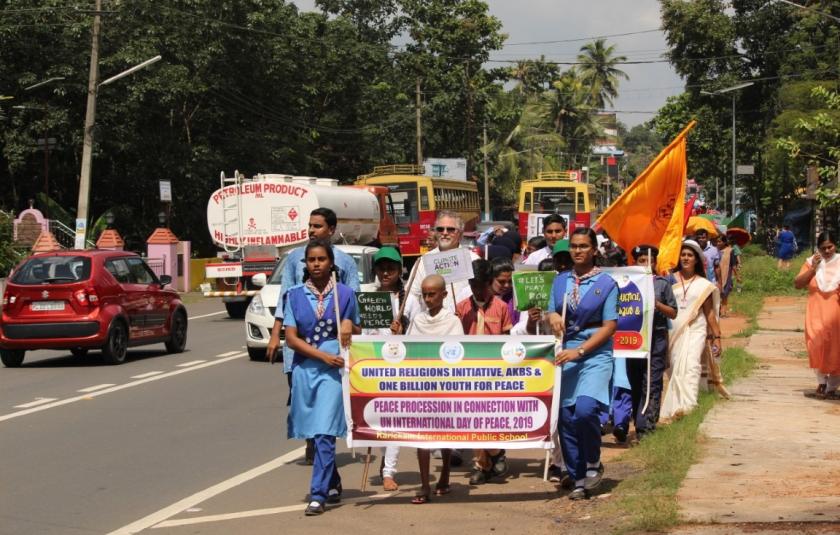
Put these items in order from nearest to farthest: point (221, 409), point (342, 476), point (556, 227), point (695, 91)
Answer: point (342, 476) → point (556, 227) → point (221, 409) → point (695, 91)

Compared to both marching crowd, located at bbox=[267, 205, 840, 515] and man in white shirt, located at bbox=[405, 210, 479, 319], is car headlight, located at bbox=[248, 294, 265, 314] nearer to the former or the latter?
marching crowd, located at bbox=[267, 205, 840, 515]

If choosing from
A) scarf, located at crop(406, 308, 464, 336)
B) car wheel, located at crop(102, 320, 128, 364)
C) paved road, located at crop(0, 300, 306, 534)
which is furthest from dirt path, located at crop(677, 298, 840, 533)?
car wheel, located at crop(102, 320, 128, 364)

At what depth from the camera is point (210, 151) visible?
4734cm

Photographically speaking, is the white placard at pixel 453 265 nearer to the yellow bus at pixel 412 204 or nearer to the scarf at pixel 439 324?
the scarf at pixel 439 324

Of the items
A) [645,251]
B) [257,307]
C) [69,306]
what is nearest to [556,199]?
[257,307]

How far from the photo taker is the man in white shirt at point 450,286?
902 cm

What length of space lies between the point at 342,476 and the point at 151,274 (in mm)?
10333

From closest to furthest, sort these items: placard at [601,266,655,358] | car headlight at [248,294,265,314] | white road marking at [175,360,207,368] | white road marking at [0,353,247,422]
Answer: placard at [601,266,655,358] → white road marking at [0,353,247,422] → white road marking at [175,360,207,368] → car headlight at [248,294,265,314]

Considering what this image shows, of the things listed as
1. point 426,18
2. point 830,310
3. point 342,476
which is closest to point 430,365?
point 342,476

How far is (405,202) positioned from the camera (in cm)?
4269

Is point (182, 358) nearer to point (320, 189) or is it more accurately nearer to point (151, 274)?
point (151, 274)

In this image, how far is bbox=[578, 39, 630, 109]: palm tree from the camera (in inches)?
3723

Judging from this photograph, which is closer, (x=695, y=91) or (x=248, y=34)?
(x=248, y=34)

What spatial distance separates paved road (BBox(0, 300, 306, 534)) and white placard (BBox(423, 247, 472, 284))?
1.85 metres
